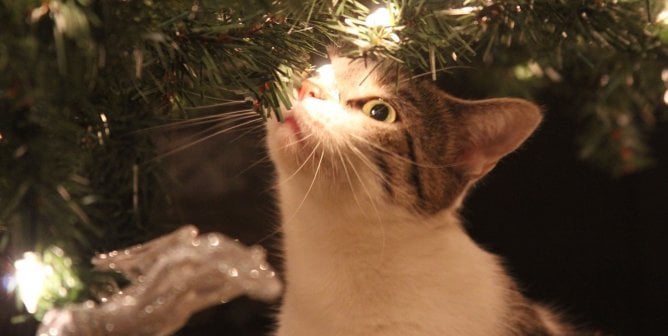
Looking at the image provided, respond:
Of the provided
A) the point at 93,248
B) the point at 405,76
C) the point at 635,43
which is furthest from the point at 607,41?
the point at 93,248

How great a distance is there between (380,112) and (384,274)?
0.22 metres

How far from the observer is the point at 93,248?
2.99ft

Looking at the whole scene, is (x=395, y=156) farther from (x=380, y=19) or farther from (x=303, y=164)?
(x=380, y=19)

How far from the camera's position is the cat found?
896 millimetres

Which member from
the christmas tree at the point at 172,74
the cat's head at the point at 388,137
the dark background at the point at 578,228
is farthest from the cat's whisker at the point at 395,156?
the dark background at the point at 578,228

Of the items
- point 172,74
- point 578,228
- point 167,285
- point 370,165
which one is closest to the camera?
point 172,74

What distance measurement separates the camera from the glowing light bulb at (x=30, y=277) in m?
0.65

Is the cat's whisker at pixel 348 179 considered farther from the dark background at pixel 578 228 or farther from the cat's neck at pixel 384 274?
the dark background at pixel 578 228

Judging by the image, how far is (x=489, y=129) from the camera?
0.95m

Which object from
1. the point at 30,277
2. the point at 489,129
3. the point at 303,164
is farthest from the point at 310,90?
the point at 30,277

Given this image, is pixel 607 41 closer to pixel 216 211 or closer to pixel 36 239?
pixel 36 239

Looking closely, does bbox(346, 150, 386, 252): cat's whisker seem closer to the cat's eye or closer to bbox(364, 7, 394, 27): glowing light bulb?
the cat's eye

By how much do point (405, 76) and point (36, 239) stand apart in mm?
581

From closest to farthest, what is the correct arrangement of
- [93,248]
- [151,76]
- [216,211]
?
[151,76] → [93,248] → [216,211]
